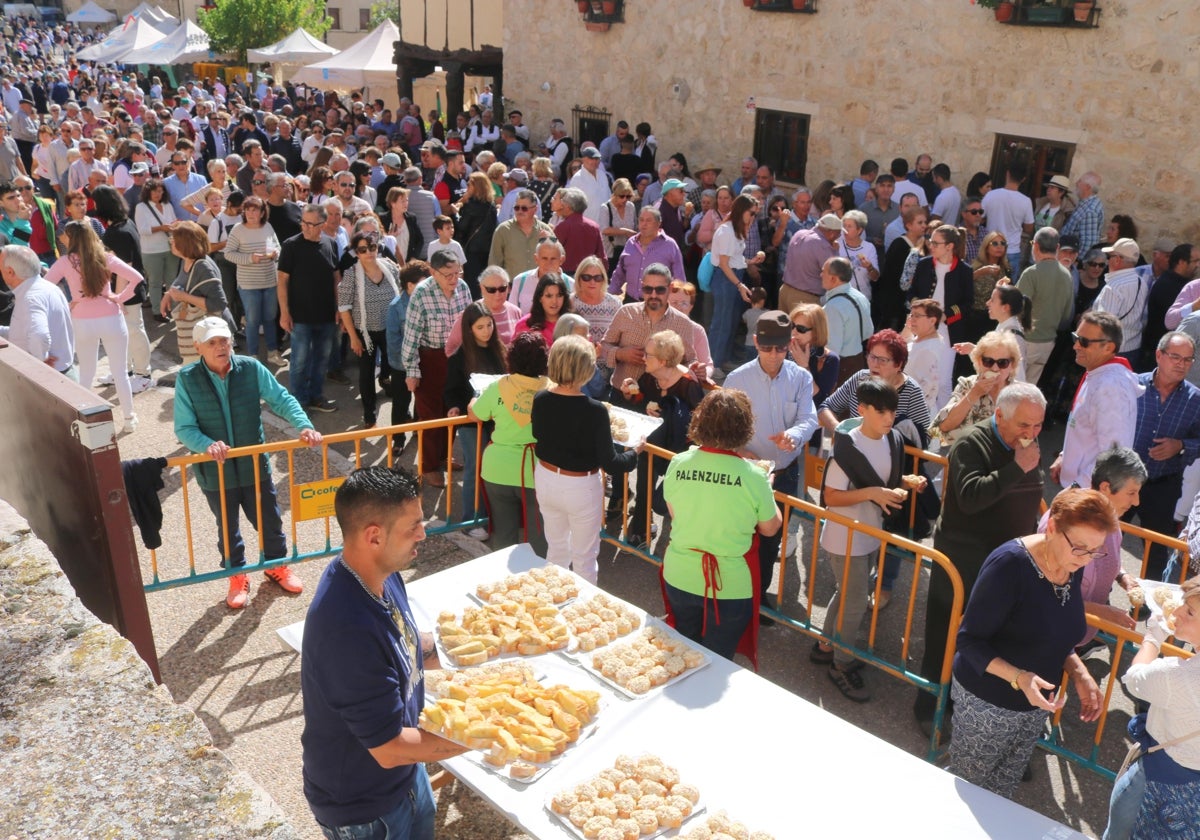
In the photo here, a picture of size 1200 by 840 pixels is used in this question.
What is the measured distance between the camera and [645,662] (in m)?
4.30

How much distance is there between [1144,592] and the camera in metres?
4.64

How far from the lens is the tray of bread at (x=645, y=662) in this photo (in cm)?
422

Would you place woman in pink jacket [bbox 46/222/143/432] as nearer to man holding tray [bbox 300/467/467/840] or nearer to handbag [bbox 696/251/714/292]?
handbag [bbox 696/251/714/292]

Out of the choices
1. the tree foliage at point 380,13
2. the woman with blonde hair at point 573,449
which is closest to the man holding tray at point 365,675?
the woman with blonde hair at point 573,449

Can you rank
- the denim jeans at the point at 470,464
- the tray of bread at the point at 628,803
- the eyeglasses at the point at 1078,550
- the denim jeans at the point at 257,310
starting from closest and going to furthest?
the tray of bread at the point at 628,803, the eyeglasses at the point at 1078,550, the denim jeans at the point at 470,464, the denim jeans at the point at 257,310

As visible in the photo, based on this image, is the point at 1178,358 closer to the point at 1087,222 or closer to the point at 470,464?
the point at 470,464

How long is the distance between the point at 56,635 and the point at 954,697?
138 inches

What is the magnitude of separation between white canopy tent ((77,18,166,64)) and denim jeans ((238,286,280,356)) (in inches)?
1042

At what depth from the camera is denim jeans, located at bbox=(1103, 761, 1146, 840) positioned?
3.79 meters

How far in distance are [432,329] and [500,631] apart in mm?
3786

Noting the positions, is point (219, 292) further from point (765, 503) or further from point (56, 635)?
point (56, 635)

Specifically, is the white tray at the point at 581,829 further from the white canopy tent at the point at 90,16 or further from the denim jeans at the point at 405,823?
the white canopy tent at the point at 90,16

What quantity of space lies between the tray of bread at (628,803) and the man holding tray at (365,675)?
536mm

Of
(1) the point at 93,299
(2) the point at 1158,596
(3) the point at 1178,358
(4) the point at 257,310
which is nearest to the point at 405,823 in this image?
(2) the point at 1158,596
